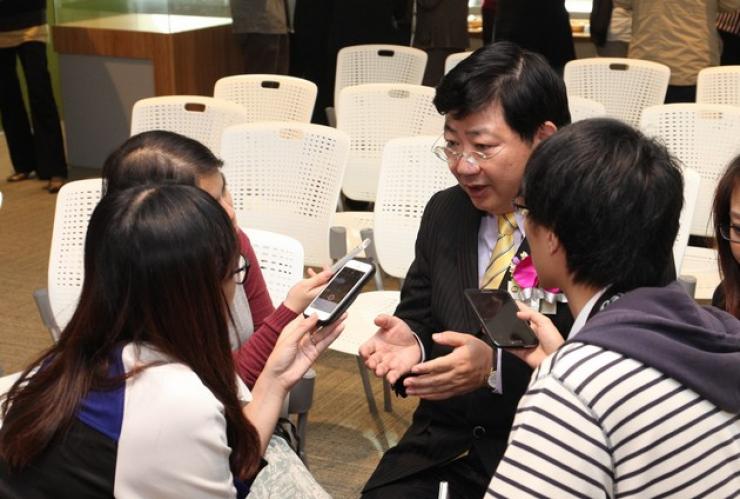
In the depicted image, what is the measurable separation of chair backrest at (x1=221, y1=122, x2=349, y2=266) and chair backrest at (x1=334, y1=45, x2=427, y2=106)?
187cm

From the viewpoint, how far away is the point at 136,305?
1525mm

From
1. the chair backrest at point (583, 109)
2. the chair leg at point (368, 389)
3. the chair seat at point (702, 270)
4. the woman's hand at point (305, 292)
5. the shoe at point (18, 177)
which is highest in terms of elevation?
the chair backrest at point (583, 109)

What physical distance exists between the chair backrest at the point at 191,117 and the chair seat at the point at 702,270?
1.85 meters

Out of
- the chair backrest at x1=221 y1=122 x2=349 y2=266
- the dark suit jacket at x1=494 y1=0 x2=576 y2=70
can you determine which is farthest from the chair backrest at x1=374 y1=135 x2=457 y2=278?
the dark suit jacket at x1=494 y1=0 x2=576 y2=70

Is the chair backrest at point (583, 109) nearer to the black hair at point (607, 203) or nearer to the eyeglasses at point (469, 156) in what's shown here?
the eyeglasses at point (469, 156)

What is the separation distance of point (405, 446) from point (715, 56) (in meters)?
3.70

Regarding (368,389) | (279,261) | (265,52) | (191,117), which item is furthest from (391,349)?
(265,52)

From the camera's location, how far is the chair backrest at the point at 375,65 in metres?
5.37

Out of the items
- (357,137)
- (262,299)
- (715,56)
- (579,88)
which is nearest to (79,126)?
(357,137)

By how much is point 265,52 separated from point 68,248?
4.12 m

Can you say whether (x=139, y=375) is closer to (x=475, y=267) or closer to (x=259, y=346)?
(x=259, y=346)

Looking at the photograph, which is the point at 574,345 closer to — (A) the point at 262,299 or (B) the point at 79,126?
(A) the point at 262,299

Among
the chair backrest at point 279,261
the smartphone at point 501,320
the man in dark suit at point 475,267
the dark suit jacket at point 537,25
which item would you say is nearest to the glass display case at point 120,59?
the dark suit jacket at point 537,25

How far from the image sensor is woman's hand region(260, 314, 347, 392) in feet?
6.32
